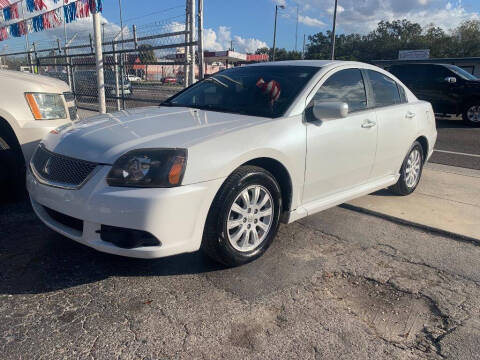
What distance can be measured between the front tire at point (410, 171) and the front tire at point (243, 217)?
221cm

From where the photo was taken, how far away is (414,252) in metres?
3.30

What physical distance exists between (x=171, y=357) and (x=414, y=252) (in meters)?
2.24

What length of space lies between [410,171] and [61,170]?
3829mm

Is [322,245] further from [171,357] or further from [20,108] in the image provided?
[20,108]

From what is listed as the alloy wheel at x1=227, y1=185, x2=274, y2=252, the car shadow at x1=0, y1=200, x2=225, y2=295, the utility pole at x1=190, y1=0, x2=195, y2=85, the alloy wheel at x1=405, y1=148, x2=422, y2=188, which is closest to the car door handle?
the alloy wheel at x1=405, y1=148, x2=422, y2=188

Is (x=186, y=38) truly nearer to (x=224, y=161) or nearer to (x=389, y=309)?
(x=224, y=161)

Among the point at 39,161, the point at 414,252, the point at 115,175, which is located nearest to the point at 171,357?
the point at 115,175

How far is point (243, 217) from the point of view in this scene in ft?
9.39

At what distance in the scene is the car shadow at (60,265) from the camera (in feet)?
8.71

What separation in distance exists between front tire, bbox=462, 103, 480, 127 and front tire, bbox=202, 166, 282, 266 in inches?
446

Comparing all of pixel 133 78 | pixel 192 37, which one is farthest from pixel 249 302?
pixel 133 78

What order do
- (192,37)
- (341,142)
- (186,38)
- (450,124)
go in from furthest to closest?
(450,124), (186,38), (192,37), (341,142)

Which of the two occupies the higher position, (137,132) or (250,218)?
(137,132)

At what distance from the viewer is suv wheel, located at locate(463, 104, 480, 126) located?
39.0 feet
